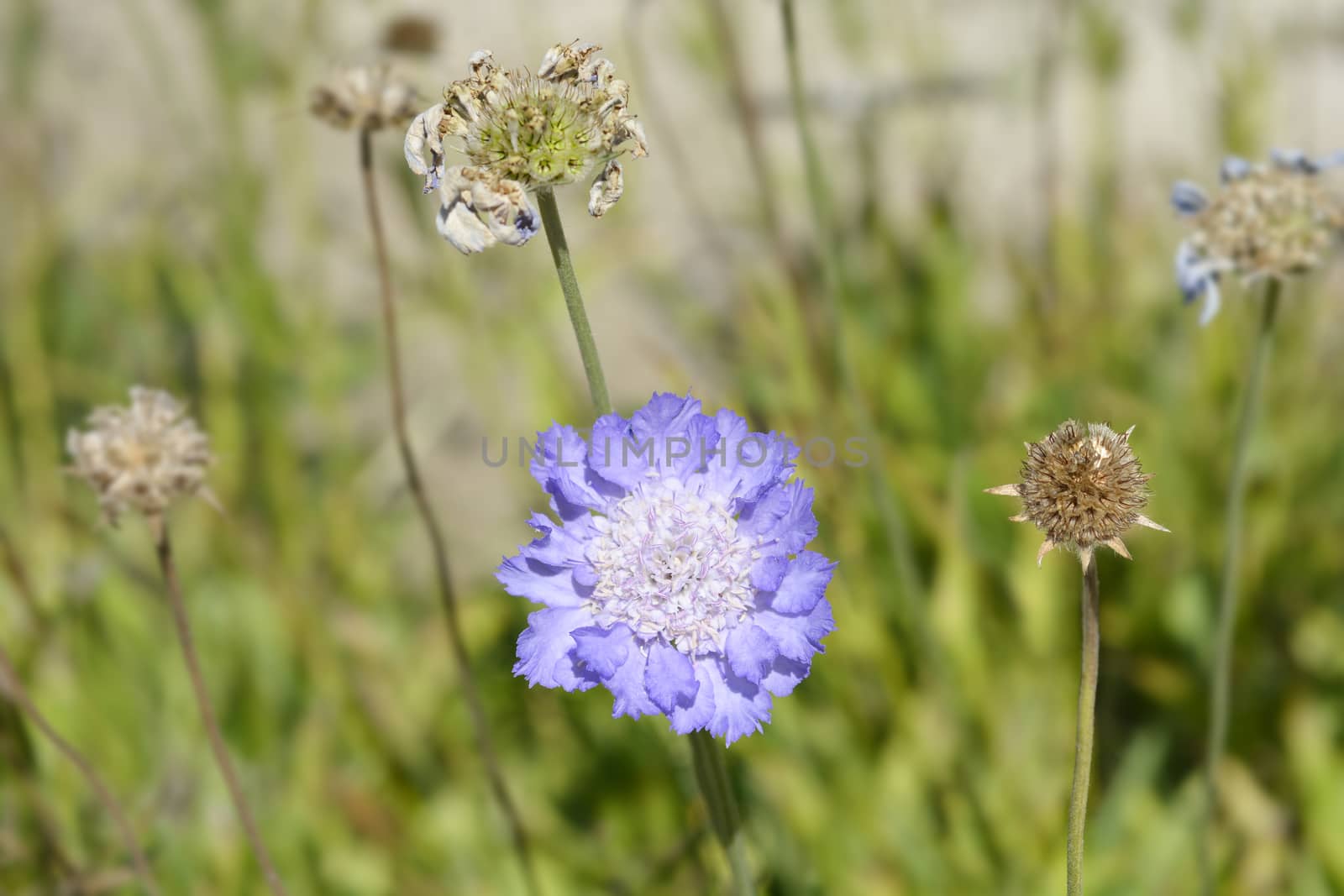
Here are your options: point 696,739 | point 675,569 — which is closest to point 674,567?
point 675,569

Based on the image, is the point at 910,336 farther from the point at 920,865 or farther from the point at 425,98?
the point at 425,98

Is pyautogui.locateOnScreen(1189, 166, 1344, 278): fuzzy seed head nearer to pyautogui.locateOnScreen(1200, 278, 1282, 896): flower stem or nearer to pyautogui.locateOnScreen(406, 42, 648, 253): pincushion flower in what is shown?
pyautogui.locateOnScreen(1200, 278, 1282, 896): flower stem

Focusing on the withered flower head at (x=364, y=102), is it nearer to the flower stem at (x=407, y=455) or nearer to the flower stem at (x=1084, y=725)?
the flower stem at (x=407, y=455)

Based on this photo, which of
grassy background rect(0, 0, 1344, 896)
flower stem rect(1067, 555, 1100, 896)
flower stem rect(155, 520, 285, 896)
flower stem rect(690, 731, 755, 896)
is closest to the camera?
flower stem rect(1067, 555, 1100, 896)

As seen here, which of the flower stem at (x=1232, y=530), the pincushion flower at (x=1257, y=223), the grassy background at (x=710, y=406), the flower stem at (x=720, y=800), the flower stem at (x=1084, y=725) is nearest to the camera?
the flower stem at (x=1084, y=725)

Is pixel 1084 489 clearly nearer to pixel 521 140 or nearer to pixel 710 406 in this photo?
pixel 521 140

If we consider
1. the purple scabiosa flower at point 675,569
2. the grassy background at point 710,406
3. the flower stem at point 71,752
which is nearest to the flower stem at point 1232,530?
the grassy background at point 710,406

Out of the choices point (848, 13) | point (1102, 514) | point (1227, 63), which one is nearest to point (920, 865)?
point (1102, 514)

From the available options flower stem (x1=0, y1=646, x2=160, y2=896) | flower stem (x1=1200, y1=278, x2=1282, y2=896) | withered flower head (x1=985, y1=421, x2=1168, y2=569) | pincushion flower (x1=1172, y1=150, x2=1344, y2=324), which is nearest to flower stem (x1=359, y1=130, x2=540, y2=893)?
flower stem (x1=0, y1=646, x2=160, y2=896)
